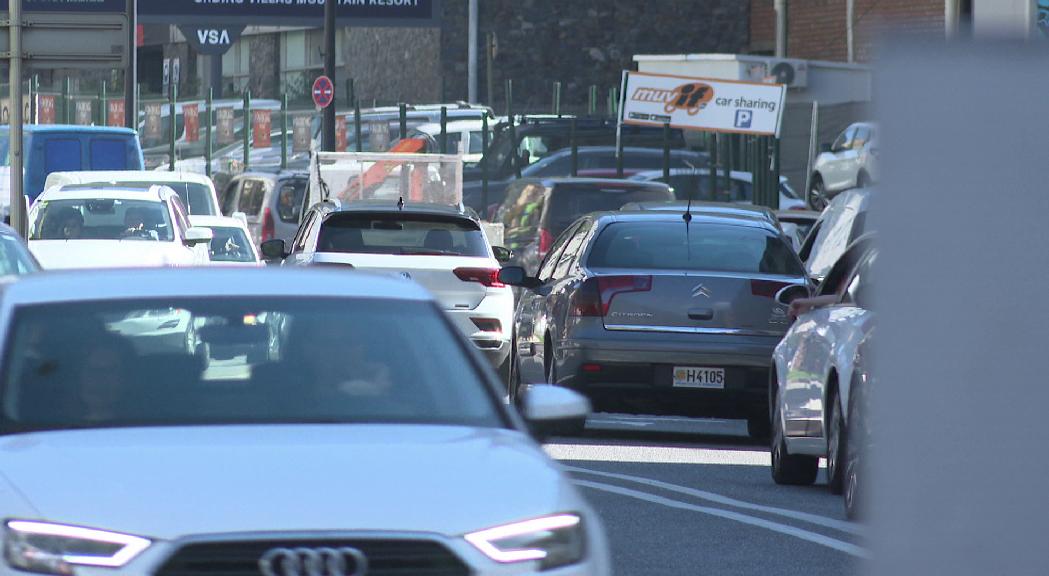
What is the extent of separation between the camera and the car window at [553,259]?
1639 cm

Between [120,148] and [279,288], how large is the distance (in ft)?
95.1

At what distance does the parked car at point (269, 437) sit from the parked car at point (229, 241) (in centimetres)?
1917

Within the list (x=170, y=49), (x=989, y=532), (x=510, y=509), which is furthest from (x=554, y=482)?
(x=170, y=49)

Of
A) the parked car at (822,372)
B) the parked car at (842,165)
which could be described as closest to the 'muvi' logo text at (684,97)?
the parked car at (842,165)

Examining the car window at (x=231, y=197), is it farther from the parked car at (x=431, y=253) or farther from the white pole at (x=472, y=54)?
the white pole at (x=472, y=54)

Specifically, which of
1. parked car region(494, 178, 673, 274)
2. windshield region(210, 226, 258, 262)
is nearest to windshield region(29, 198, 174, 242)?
windshield region(210, 226, 258, 262)

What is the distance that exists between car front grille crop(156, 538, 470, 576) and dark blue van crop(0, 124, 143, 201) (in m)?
30.2

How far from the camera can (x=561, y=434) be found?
15.1 m

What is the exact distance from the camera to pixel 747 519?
10406 mm

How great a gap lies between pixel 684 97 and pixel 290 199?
6.50 m

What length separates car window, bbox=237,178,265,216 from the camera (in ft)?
106

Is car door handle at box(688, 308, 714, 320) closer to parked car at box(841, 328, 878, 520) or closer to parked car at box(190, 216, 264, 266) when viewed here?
parked car at box(841, 328, 878, 520)

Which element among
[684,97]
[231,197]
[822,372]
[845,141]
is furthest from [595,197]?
[845,141]

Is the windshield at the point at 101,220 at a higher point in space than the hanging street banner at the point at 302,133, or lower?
lower
